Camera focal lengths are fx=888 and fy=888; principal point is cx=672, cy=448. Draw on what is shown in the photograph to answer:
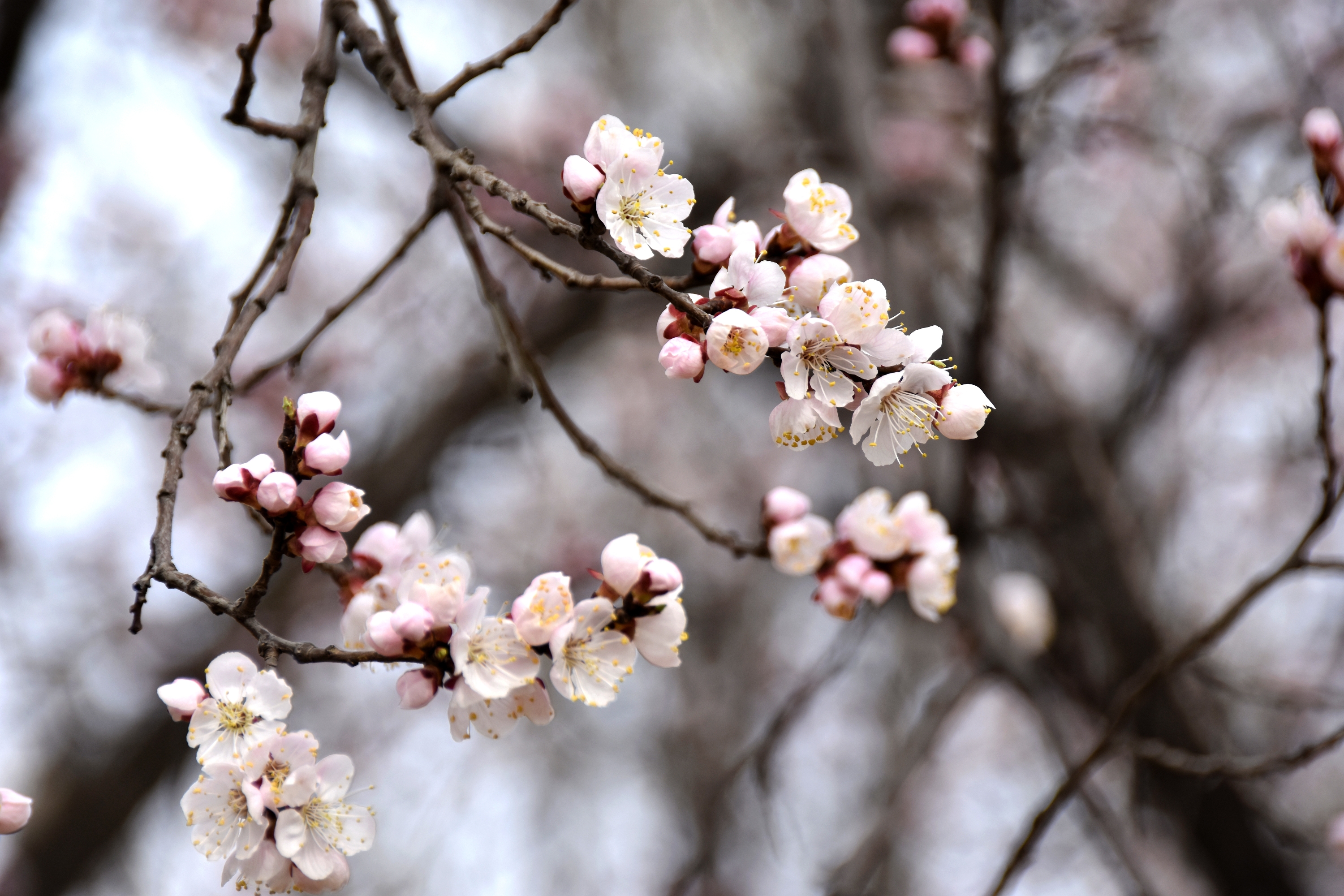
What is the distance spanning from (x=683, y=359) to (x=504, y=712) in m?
0.57

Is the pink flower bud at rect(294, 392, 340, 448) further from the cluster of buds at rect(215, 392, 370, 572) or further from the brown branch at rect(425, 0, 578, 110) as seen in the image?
the brown branch at rect(425, 0, 578, 110)

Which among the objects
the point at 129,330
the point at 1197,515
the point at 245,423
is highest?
the point at 1197,515

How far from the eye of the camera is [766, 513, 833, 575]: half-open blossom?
171cm

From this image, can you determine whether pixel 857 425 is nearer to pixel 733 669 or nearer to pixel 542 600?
pixel 542 600

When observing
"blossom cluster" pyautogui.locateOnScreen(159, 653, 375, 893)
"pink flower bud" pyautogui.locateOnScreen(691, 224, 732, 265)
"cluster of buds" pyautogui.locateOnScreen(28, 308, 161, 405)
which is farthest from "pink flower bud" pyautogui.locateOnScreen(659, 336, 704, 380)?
"cluster of buds" pyautogui.locateOnScreen(28, 308, 161, 405)

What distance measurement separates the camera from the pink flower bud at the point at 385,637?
44.9 inches

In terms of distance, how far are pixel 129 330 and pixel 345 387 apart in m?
2.99

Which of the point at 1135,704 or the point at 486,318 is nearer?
the point at 1135,704

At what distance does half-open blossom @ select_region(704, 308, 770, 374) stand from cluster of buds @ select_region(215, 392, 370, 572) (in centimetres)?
49

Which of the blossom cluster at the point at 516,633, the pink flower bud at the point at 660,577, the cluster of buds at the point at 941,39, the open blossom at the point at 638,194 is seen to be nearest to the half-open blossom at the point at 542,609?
the blossom cluster at the point at 516,633

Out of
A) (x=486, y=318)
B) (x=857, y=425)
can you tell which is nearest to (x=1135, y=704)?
(x=857, y=425)

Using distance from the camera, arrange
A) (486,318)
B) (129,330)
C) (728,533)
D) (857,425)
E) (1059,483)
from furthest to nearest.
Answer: (486,318) → (1059,483) → (129,330) → (728,533) → (857,425)

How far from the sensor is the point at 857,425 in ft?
3.76

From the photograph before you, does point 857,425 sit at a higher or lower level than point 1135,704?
lower
